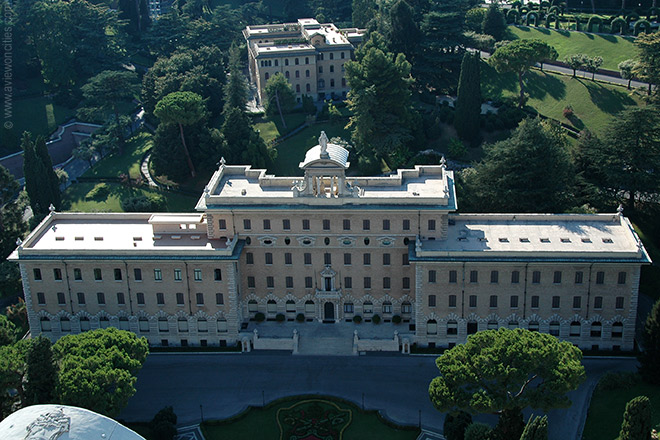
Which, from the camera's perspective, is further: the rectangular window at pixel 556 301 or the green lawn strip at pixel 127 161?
the green lawn strip at pixel 127 161

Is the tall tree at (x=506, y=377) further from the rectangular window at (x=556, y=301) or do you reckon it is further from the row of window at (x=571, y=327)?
the row of window at (x=571, y=327)

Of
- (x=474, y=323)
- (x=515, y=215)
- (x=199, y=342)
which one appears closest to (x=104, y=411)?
(x=199, y=342)

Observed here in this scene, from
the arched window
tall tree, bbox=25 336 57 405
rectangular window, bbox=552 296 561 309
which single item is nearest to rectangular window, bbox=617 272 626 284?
rectangular window, bbox=552 296 561 309

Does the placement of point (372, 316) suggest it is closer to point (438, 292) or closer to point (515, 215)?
point (438, 292)

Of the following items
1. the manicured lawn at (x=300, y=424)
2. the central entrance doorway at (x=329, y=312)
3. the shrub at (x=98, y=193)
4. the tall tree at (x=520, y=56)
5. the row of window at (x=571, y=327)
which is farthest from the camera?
the tall tree at (x=520, y=56)

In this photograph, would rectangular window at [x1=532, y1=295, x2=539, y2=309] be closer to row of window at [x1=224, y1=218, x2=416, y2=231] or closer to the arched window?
the arched window

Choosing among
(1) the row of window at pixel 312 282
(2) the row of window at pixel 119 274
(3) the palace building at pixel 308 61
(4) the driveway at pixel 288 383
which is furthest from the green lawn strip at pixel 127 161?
(4) the driveway at pixel 288 383

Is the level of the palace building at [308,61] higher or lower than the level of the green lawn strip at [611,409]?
higher
